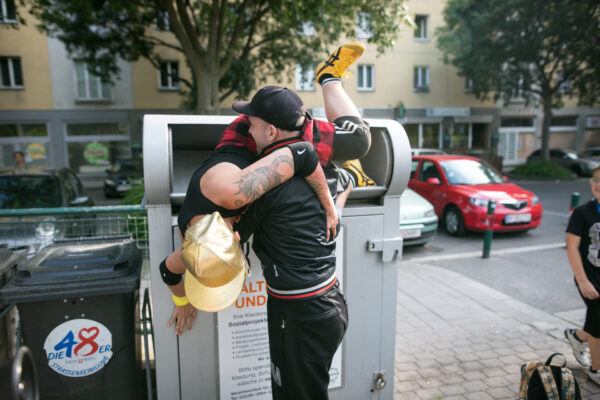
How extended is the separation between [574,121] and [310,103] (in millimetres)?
20493

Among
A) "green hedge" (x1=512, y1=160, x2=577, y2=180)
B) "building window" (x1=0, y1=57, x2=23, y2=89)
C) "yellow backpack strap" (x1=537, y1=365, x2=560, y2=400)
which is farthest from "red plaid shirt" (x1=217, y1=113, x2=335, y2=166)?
"building window" (x1=0, y1=57, x2=23, y2=89)

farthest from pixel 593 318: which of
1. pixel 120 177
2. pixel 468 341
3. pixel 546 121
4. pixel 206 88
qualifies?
pixel 546 121

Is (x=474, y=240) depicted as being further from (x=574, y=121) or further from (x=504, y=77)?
(x=574, y=121)

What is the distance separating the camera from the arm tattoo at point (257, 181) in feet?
5.44

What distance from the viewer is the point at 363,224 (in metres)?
2.57

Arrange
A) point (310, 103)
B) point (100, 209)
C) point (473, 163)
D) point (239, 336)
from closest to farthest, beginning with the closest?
point (239, 336) → point (100, 209) → point (473, 163) → point (310, 103)

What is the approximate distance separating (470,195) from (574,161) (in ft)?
59.3

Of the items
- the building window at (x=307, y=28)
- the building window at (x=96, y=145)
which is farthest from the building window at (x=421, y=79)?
the building window at (x=96, y=145)

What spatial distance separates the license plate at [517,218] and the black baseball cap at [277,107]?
293 inches

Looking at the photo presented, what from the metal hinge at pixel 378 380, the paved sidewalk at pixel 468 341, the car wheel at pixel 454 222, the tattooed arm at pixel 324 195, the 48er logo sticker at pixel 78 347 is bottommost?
the paved sidewalk at pixel 468 341

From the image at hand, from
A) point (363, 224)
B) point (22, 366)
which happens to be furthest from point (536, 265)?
point (22, 366)

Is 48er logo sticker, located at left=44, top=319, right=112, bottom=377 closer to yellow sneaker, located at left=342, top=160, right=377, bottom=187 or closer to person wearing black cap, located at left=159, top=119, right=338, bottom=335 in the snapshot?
person wearing black cap, located at left=159, top=119, right=338, bottom=335

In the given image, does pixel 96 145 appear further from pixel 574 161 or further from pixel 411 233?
pixel 574 161

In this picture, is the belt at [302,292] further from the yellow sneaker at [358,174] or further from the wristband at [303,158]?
the yellow sneaker at [358,174]
